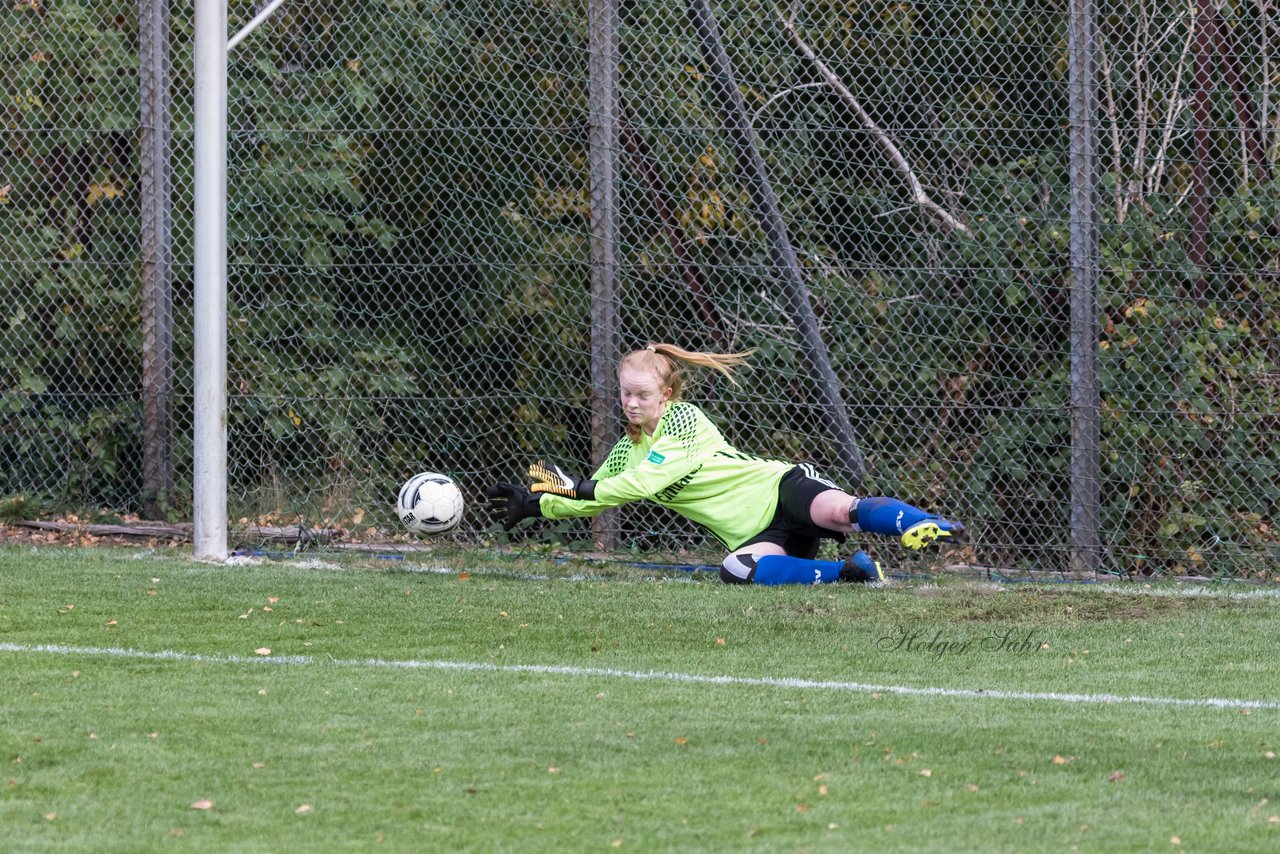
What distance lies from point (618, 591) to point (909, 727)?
275 centimetres

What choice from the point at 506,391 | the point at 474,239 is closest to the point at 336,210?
the point at 474,239

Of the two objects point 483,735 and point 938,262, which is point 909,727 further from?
point 938,262

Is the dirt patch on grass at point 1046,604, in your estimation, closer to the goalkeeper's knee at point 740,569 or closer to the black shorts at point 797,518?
the black shorts at point 797,518

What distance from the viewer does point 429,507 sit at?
7598mm

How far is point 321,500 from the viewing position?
9000 mm

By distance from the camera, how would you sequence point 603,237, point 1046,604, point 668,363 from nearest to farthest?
point 1046,604 < point 668,363 < point 603,237

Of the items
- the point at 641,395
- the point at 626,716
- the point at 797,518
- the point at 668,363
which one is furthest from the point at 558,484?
the point at 626,716

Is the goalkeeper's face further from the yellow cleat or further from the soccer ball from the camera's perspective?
the yellow cleat

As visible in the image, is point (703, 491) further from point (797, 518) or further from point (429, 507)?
point (429, 507)

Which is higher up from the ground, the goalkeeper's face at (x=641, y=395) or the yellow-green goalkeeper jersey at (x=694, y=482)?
the goalkeeper's face at (x=641, y=395)

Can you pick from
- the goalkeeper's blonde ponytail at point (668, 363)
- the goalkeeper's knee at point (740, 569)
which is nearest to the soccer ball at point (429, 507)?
the goalkeeper's blonde ponytail at point (668, 363)

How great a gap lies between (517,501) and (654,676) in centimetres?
254

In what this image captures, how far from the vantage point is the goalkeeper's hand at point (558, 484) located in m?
7.50

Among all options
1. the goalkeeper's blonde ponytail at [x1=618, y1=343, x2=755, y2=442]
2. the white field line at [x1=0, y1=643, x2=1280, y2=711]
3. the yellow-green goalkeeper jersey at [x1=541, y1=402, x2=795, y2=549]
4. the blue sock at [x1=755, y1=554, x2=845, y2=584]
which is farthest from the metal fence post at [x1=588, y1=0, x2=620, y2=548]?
the white field line at [x1=0, y1=643, x2=1280, y2=711]
